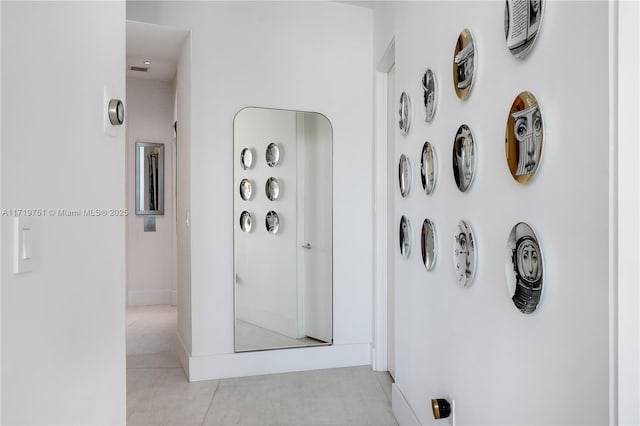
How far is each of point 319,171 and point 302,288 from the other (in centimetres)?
90

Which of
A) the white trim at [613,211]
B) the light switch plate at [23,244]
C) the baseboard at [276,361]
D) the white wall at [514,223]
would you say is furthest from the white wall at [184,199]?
the white trim at [613,211]

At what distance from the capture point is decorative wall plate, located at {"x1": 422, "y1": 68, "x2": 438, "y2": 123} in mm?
1764

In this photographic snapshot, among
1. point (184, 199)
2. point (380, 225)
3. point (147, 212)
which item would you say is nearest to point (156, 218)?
point (147, 212)

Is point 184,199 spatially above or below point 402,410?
above

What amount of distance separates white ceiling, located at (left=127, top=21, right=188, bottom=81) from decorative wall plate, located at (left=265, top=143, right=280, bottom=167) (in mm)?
991

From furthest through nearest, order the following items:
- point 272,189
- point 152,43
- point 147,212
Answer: point 147,212 → point 152,43 → point 272,189

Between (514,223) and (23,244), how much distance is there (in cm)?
116

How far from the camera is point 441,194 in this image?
1.71m

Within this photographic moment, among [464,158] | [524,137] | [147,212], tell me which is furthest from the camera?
[147,212]

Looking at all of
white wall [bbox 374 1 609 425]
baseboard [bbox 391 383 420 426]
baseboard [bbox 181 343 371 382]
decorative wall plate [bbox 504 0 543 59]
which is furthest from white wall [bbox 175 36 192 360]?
decorative wall plate [bbox 504 0 543 59]

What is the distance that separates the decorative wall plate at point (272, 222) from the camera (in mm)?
3061

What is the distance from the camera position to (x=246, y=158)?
296cm

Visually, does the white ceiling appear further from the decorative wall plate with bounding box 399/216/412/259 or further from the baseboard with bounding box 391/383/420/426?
the baseboard with bounding box 391/383/420/426

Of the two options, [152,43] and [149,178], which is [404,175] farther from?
[149,178]
